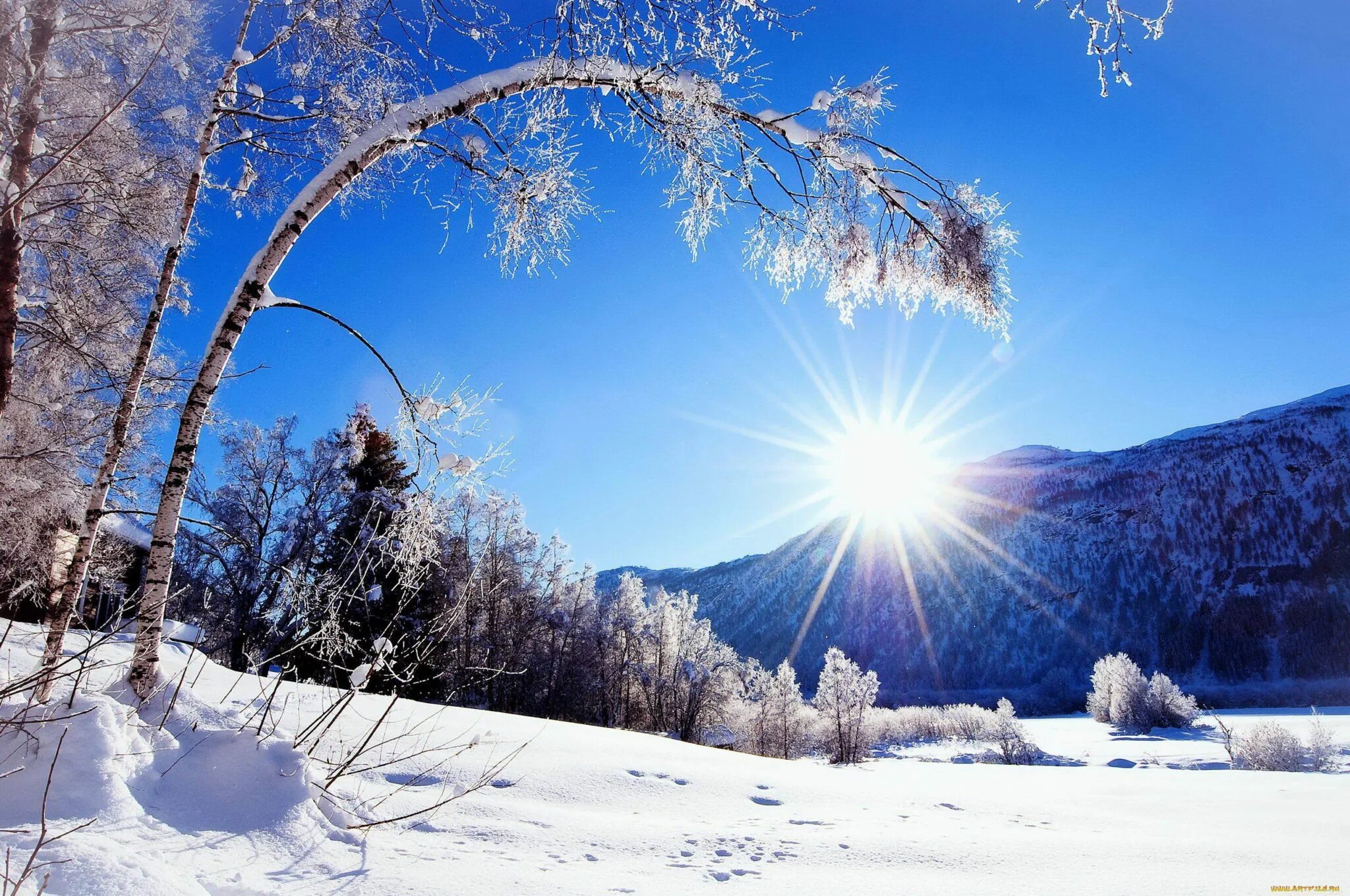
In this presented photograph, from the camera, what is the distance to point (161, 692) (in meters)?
3.13

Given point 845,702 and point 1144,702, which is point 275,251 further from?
point 1144,702

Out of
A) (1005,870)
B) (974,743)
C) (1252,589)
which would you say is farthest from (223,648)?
(1252,589)

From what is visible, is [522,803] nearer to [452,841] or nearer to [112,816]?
[452,841]

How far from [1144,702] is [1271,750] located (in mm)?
23573

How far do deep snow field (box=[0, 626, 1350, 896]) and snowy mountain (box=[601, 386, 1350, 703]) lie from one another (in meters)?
94.9

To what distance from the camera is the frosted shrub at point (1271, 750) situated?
1819 centimetres

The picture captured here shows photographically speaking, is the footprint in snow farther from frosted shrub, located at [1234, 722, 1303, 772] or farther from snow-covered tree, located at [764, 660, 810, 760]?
snow-covered tree, located at [764, 660, 810, 760]

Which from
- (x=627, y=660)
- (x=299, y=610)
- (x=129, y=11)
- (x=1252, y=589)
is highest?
(x=1252, y=589)

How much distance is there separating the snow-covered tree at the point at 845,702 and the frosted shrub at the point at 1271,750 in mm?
15391

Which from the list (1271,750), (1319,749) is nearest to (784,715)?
(1271,750)

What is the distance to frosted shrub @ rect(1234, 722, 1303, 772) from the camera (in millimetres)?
18188

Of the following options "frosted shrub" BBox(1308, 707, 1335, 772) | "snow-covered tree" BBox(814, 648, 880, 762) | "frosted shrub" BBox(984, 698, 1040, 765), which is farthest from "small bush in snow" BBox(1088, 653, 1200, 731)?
"frosted shrub" BBox(1308, 707, 1335, 772)

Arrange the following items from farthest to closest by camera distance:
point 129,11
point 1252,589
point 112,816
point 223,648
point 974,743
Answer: point 1252,589 → point 974,743 → point 223,648 → point 129,11 → point 112,816

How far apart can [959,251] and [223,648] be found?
86.7 ft
